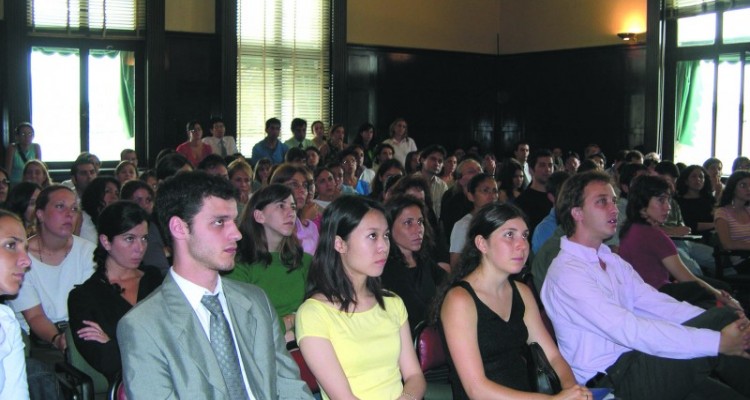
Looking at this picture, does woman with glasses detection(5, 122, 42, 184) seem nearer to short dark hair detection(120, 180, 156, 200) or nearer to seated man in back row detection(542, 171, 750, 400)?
short dark hair detection(120, 180, 156, 200)

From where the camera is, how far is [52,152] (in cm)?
1002

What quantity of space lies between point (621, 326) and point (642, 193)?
1.68 meters

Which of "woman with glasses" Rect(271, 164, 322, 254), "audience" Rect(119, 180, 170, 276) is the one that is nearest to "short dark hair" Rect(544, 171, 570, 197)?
"woman with glasses" Rect(271, 164, 322, 254)

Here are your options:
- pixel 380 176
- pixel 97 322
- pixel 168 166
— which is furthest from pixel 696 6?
pixel 97 322

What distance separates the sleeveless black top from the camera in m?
3.05

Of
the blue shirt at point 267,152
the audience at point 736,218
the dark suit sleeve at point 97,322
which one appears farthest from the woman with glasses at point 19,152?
the audience at point 736,218

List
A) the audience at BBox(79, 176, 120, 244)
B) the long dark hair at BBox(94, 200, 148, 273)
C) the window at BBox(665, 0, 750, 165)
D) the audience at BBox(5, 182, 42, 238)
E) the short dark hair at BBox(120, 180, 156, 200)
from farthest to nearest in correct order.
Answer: the window at BBox(665, 0, 750, 165) → the audience at BBox(79, 176, 120, 244) → the short dark hair at BBox(120, 180, 156, 200) → the audience at BBox(5, 182, 42, 238) → the long dark hair at BBox(94, 200, 148, 273)

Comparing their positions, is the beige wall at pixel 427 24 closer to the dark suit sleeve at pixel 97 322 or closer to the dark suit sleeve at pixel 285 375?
the dark suit sleeve at pixel 97 322

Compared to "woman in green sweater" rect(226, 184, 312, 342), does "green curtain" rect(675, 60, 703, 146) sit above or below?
above

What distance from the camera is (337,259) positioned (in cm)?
306

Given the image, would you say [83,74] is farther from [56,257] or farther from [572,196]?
[572,196]

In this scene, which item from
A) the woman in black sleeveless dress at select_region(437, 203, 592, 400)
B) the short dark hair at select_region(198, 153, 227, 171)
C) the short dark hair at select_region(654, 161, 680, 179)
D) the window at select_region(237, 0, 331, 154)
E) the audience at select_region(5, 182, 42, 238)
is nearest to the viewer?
the woman in black sleeveless dress at select_region(437, 203, 592, 400)

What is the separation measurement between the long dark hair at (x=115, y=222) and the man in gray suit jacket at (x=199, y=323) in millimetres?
1169

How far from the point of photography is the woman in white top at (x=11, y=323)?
97.2 inches
